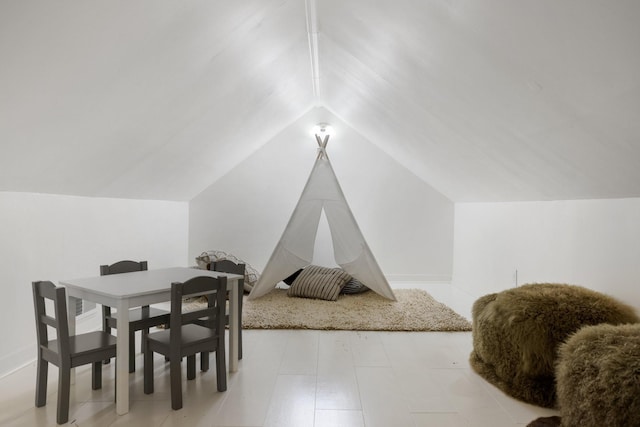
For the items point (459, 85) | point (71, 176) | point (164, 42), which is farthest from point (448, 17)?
point (71, 176)

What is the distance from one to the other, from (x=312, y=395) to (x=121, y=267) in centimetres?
167

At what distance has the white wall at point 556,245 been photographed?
2.32m

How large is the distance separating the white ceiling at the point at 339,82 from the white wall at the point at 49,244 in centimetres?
17

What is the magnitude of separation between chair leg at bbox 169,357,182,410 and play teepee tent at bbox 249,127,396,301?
7.51ft

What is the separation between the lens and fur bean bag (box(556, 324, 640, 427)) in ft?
4.69

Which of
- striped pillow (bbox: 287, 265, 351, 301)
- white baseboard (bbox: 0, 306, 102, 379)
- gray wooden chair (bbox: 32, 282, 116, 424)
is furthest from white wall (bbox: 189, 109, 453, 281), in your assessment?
gray wooden chair (bbox: 32, 282, 116, 424)

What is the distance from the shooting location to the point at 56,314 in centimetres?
197

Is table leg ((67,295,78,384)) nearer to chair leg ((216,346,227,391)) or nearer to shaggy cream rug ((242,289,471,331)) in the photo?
chair leg ((216,346,227,391))

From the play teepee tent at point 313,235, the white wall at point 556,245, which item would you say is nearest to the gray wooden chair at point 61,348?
the play teepee tent at point 313,235

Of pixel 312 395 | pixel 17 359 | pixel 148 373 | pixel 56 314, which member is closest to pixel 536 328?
pixel 312 395

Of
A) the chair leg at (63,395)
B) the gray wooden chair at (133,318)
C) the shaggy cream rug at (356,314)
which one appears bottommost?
the shaggy cream rug at (356,314)

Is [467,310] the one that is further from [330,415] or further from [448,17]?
[448,17]

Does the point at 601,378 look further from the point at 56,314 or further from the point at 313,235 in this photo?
the point at 313,235

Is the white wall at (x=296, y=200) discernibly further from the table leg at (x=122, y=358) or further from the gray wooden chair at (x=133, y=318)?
the table leg at (x=122, y=358)
